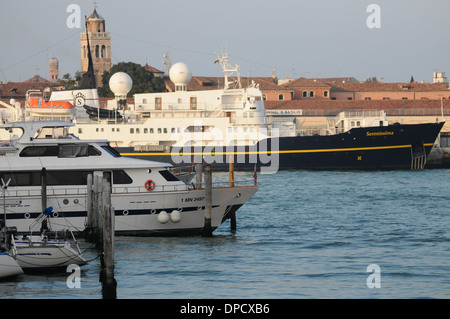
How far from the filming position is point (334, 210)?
115 feet

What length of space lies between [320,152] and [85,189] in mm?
34727

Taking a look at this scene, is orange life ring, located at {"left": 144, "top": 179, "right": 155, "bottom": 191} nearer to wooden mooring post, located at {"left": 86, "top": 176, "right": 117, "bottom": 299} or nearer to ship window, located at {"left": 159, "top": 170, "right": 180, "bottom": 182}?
ship window, located at {"left": 159, "top": 170, "right": 180, "bottom": 182}

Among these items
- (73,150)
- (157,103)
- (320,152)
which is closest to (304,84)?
(157,103)

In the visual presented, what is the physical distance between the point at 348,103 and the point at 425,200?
50.1 m

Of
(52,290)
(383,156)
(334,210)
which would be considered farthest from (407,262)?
(383,156)

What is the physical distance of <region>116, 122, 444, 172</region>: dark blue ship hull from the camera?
58.5 m

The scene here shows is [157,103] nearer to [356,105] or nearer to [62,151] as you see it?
[356,105]

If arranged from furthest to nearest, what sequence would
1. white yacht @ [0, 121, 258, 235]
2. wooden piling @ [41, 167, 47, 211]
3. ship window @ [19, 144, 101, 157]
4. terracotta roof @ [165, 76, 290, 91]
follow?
terracotta roof @ [165, 76, 290, 91], ship window @ [19, 144, 101, 157], white yacht @ [0, 121, 258, 235], wooden piling @ [41, 167, 47, 211]

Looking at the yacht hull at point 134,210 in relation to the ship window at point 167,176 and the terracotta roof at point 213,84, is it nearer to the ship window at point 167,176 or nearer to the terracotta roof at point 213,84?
the ship window at point 167,176

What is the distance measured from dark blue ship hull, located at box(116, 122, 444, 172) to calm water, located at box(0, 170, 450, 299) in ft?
70.8

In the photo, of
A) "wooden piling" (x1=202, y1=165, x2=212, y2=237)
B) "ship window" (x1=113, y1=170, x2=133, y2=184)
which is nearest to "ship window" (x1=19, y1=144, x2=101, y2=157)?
"ship window" (x1=113, y1=170, x2=133, y2=184)

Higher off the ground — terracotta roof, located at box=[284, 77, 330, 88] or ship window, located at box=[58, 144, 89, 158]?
terracotta roof, located at box=[284, 77, 330, 88]

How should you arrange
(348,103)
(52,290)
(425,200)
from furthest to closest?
(348,103) < (425,200) < (52,290)
